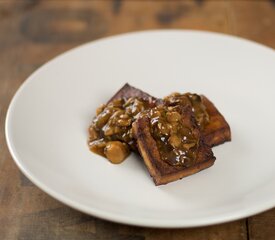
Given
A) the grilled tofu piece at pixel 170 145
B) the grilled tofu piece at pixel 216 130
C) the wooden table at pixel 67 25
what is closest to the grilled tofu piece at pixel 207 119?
the grilled tofu piece at pixel 216 130

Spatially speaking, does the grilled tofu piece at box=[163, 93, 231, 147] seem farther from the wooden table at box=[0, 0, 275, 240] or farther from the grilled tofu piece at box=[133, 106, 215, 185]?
the wooden table at box=[0, 0, 275, 240]

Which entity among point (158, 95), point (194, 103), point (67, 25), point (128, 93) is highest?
point (194, 103)

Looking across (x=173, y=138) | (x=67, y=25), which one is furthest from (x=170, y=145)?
(x=67, y=25)

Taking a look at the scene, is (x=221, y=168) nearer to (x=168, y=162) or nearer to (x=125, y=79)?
(x=168, y=162)

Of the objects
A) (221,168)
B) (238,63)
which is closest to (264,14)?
(238,63)

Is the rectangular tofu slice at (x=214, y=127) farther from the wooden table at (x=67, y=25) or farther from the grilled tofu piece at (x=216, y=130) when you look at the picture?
the wooden table at (x=67, y=25)

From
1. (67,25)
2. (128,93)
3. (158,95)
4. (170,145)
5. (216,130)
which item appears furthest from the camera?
(67,25)

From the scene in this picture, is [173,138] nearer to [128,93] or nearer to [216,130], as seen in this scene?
[216,130]
